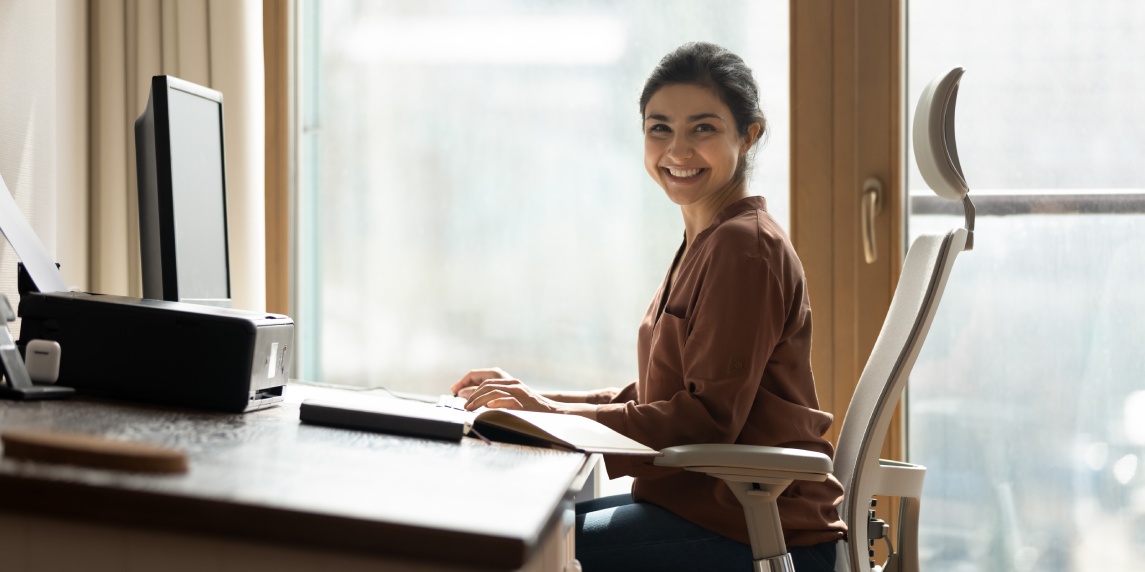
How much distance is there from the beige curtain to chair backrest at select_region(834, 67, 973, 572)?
1.51 metres

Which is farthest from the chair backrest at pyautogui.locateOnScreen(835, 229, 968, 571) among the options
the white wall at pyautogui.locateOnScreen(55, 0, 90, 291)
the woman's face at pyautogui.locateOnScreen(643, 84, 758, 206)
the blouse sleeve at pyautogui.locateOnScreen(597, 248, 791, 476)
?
the white wall at pyautogui.locateOnScreen(55, 0, 90, 291)

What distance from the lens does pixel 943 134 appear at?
1296 millimetres

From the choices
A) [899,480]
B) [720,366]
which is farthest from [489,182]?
[899,480]

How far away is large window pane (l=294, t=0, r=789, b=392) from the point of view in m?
2.30

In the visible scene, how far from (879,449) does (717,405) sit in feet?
0.74

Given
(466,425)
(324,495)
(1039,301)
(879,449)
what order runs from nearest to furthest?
(324,495), (466,425), (879,449), (1039,301)

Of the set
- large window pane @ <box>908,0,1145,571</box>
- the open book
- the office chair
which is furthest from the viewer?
large window pane @ <box>908,0,1145,571</box>

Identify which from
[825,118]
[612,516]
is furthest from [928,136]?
[825,118]

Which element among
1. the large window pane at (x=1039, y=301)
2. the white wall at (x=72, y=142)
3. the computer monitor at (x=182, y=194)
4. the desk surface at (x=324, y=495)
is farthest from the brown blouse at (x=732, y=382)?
the white wall at (x=72, y=142)

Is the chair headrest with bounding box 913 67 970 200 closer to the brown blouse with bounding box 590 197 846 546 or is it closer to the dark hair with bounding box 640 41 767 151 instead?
the brown blouse with bounding box 590 197 846 546

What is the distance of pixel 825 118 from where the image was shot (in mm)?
2119

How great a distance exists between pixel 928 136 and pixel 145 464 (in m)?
1.06

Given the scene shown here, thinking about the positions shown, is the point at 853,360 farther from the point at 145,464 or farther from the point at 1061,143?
the point at 145,464

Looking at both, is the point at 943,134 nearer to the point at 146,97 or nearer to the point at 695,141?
the point at 695,141
